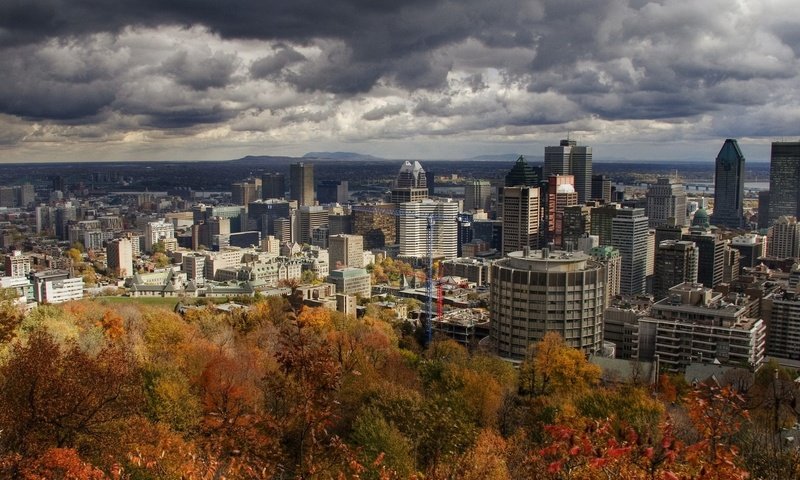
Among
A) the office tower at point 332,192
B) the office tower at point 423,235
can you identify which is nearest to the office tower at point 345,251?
the office tower at point 423,235

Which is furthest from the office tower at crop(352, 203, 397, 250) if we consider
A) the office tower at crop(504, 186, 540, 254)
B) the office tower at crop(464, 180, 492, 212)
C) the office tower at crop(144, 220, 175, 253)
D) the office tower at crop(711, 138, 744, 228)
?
the office tower at crop(711, 138, 744, 228)

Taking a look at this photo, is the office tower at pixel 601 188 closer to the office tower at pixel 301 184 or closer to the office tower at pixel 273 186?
the office tower at pixel 301 184

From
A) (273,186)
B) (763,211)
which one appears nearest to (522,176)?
(763,211)

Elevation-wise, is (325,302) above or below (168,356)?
below

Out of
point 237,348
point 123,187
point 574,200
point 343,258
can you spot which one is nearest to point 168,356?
point 237,348

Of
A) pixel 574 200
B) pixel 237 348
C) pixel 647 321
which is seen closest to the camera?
pixel 237 348

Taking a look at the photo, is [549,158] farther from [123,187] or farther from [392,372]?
[392,372]

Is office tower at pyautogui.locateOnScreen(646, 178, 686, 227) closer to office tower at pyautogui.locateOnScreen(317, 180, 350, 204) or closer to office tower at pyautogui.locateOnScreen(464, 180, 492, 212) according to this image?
office tower at pyautogui.locateOnScreen(464, 180, 492, 212)
